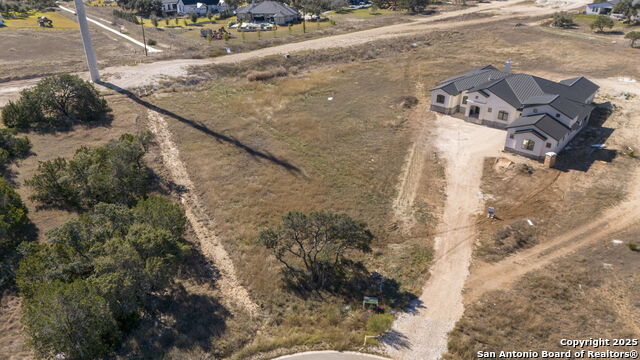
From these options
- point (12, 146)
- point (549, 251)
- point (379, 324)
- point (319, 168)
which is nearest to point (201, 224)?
point (319, 168)

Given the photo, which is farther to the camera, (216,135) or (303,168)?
(216,135)

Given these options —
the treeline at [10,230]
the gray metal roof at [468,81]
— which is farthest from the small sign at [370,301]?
the gray metal roof at [468,81]

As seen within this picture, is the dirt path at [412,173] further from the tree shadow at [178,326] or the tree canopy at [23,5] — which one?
the tree canopy at [23,5]

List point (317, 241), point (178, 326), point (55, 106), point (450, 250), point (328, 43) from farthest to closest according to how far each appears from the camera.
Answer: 1. point (328, 43)
2. point (55, 106)
3. point (450, 250)
4. point (317, 241)
5. point (178, 326)

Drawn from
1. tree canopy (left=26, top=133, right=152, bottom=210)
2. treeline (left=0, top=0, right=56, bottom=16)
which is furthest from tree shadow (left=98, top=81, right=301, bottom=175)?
→ treeline (left=0, top=0, right=56, bottom=16)

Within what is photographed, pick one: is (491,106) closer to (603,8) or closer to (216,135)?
(216,135)

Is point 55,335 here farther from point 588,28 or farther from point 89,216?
point 588,28

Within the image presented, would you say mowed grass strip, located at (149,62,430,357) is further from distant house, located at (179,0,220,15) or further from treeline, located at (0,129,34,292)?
distant house, located at (179,0,220,15)
